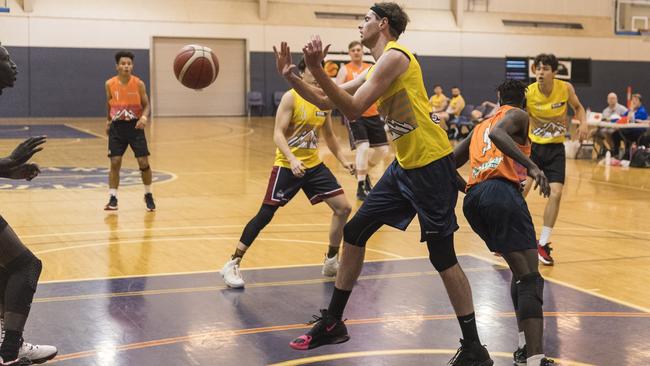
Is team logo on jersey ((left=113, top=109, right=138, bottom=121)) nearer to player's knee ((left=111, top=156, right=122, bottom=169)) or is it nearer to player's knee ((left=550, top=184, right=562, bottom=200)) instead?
player's knee ((left=111, top=156, right=122, bottom=169))

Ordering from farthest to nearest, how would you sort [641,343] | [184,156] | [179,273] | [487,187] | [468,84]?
1. [468,84]
2. [184,156]
3. [179,273]
4. [641,343]
5. [487,187]

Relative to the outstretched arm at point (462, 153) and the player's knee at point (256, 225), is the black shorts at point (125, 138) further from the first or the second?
the outstretched arm at point (462, 153)

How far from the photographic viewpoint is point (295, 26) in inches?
1298

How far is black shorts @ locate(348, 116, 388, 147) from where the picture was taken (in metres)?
12.5

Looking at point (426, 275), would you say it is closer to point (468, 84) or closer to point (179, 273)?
point (179, 273)

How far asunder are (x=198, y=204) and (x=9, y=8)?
20.6 meters

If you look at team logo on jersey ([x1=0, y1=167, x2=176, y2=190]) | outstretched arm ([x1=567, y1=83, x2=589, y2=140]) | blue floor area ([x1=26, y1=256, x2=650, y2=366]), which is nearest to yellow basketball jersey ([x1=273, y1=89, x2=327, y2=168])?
blue floor area ([x1=26, y1=256, x2=650, y2=366])

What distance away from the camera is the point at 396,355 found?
17.5 ft

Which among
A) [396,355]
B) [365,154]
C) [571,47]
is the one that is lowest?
[396,355]

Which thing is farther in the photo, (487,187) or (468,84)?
(468,84)

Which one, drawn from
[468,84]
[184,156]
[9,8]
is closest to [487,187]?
[184,156]

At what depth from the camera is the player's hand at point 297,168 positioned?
22.4 feet

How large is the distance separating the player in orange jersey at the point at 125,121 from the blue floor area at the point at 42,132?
1164cm

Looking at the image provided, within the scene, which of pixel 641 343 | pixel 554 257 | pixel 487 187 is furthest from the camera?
pixel 554 257
